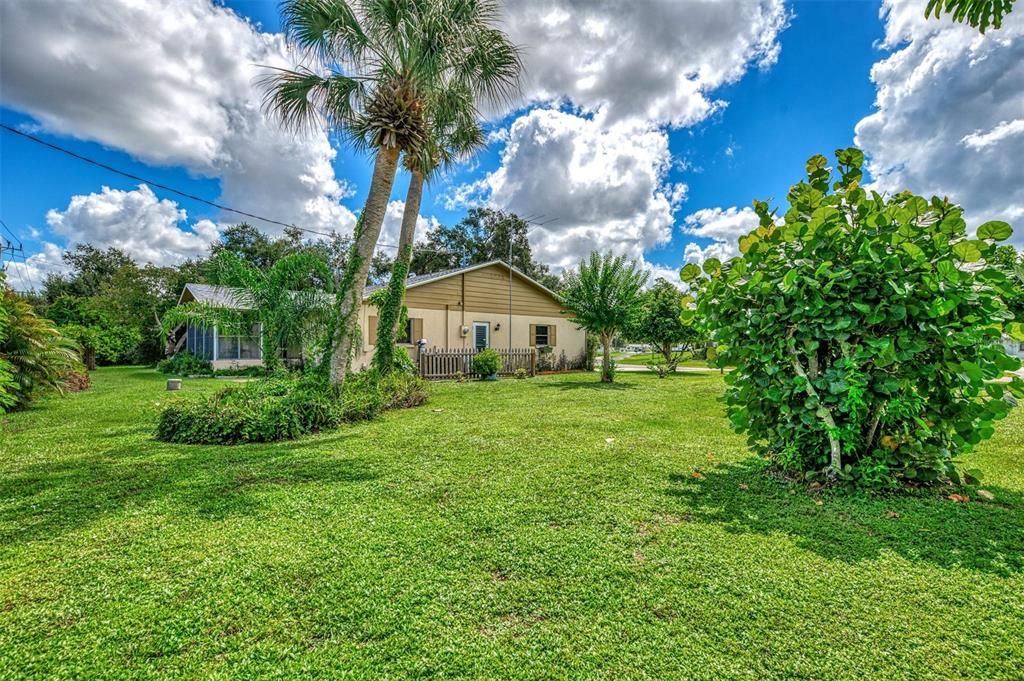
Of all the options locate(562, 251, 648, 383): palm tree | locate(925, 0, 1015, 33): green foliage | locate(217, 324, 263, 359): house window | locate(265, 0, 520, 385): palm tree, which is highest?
locate(265, 0, 520, 385): palm tree

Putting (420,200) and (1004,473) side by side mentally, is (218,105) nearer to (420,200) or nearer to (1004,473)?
(420,200)

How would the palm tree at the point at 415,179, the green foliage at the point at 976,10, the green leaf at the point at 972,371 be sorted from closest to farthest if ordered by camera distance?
1. the green leaf at the point at 972,371
2. the green foliage at the point at 976,10
3. the palm tree at the point at 415,179

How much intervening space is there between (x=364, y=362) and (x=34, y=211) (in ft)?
43.8

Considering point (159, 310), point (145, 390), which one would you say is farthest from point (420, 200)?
point (159, 310)

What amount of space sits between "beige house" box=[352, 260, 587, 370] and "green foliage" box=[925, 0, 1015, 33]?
1300 cm

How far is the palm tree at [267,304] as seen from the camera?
744cm

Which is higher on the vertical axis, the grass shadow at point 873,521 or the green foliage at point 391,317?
the green foliage at point 391,317

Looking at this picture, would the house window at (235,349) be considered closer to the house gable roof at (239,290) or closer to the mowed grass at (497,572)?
the house gable roof at (239,290)

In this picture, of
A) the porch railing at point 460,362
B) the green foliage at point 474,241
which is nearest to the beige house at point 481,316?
the porch railing at point 460,362

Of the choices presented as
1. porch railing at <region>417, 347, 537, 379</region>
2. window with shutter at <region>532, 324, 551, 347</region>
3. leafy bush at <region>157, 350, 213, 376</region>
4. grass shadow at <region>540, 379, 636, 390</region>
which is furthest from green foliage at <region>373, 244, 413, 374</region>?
leafy bush at <region>157, 350, 213, 376</region>

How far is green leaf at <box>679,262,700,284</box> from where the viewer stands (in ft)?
13.3

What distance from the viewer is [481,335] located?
56.9 feet

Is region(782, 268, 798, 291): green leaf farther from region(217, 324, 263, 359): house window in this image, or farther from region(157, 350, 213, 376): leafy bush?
region(157, 350, 213, 376): leafy bush

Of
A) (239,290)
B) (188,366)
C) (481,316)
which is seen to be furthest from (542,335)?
(188,366)
